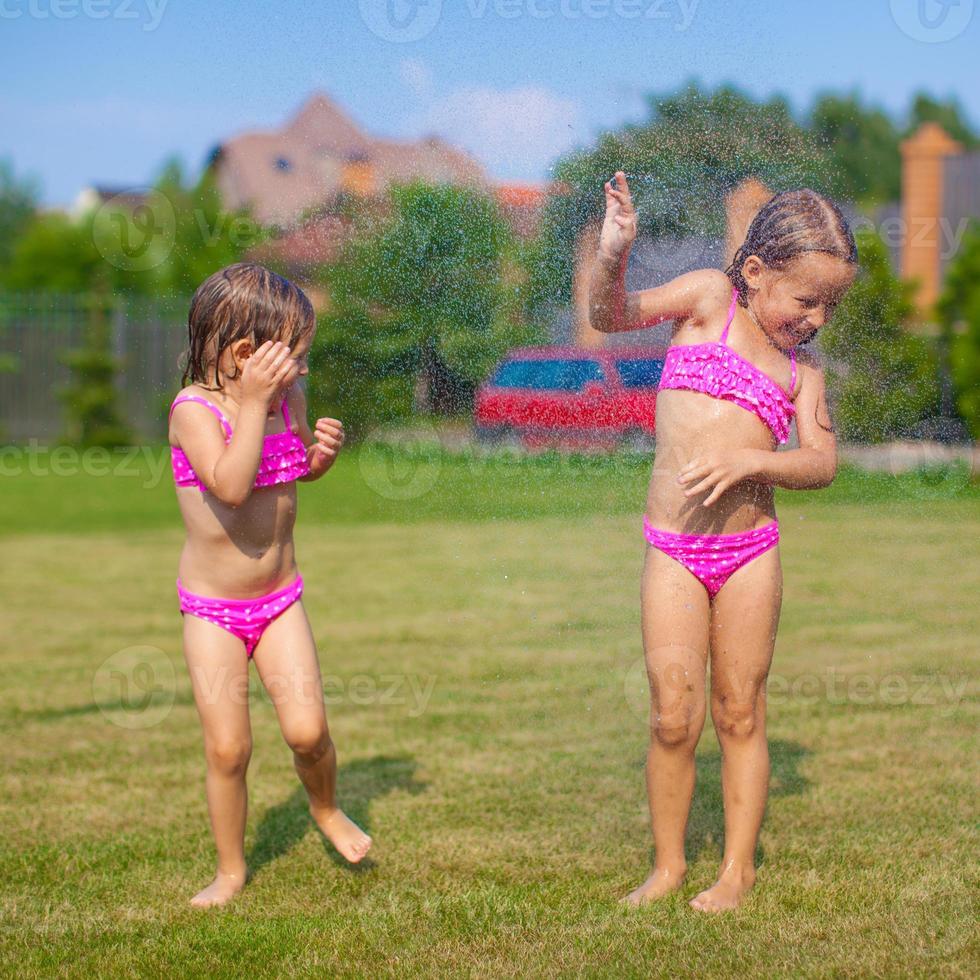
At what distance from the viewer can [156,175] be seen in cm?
3678

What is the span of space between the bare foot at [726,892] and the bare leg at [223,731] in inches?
43.0

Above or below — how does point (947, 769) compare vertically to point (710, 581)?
below

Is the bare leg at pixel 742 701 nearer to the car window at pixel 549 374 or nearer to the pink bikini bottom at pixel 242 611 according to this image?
the car window at pixel 549 374

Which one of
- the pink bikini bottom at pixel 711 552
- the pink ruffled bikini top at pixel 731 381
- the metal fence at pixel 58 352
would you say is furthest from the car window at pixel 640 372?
the metal fence at pixel 58 352

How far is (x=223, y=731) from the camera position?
3.16m

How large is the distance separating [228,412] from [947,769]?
2422 millimetres

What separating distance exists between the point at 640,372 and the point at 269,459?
1025mm

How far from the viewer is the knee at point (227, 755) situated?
3156 mm

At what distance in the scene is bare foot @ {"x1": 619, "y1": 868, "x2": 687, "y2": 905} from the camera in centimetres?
304

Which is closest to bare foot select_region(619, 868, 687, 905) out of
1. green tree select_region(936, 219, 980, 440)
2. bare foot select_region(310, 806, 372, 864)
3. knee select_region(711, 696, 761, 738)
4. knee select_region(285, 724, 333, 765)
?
knee select_region(711, 696, 761, 738)

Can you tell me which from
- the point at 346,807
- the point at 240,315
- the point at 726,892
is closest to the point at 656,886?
the point at 726,892

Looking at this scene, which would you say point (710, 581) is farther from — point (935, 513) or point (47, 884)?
point (47, 884)

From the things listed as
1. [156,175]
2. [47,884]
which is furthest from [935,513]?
[156,175]

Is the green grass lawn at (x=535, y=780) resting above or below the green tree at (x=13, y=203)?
below
